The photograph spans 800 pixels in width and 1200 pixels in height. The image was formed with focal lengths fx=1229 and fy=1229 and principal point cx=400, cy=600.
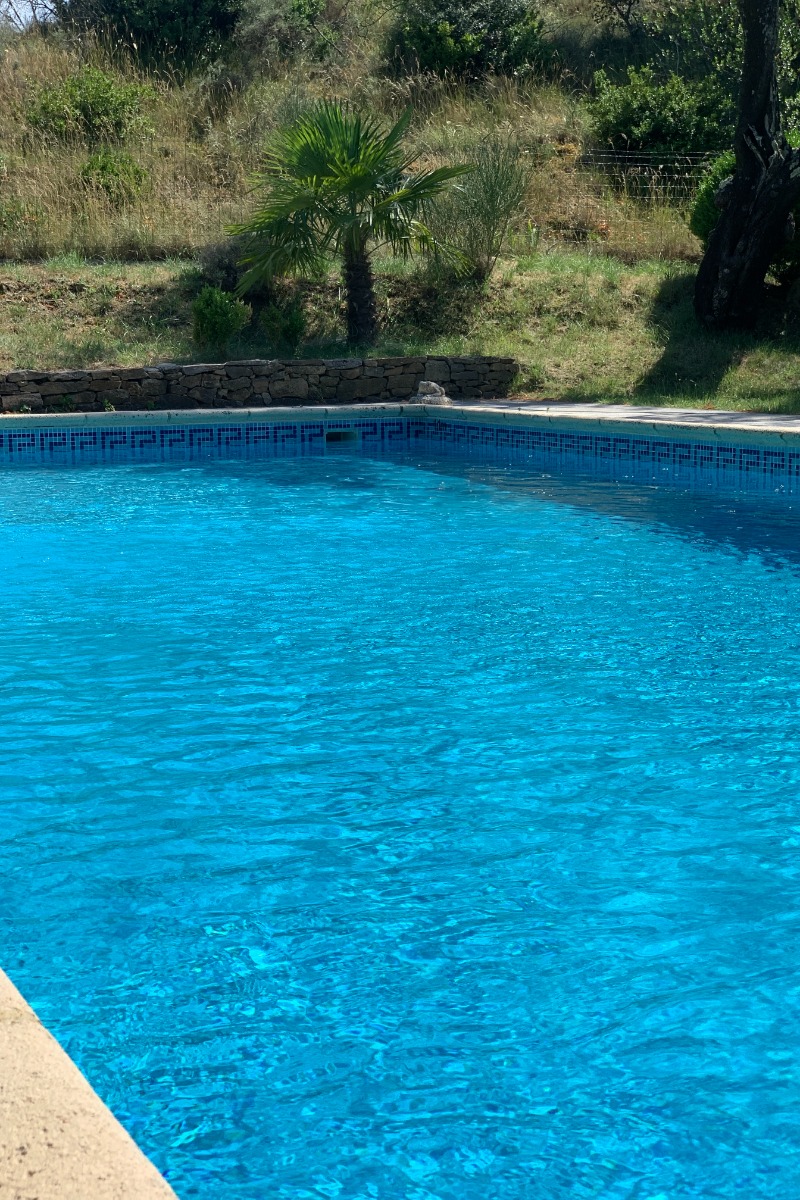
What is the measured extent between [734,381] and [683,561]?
513 centimetres

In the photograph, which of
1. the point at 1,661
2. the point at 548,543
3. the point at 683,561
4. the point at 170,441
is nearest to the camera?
the point at 1,661

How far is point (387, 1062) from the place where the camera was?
2512mm

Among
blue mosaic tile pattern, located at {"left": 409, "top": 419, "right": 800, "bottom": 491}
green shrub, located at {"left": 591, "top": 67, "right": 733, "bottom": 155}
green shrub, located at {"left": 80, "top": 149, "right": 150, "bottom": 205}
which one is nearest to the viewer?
blue mosaic tile pattern, located at {"left": 409, "top": 419, "right": 800, "bottom": 491}

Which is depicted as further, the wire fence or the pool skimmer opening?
the wire fence

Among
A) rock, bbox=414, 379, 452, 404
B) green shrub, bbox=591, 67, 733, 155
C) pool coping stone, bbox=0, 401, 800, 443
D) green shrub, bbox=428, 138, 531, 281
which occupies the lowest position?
pool coping stone, bbox=0, 401, 800, 443

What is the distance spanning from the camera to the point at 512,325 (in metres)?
13.3

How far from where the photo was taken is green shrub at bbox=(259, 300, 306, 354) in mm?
12617

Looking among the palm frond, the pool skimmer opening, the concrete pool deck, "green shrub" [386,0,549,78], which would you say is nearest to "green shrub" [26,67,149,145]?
"green shrub" [386,0,549,78]

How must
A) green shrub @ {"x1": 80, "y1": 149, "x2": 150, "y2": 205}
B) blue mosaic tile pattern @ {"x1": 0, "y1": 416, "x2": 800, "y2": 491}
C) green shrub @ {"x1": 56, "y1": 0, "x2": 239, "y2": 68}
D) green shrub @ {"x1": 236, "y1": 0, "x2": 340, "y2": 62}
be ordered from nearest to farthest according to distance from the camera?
1. blue mosaic tile pattern @ {"x1": 0, "y1": 416, "x2": 800, "y2": 491}
2. green shrub @ {"x1": 80, "y1": 149, "x2": 150, "y2": 205}
3. green shrub @ {"x1": 56, "y1": 0, "x2": 239, "y2": 68}
4. green shrub @ {"x1": 236, "y1": 0, "x2": 340, "y2": 62}

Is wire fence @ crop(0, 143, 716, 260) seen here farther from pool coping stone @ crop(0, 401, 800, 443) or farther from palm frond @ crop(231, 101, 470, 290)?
pool coping stone @ crop(0, 401, 800, 443)

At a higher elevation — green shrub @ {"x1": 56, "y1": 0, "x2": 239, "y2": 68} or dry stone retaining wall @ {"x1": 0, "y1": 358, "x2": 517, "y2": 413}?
green shrub @ {"x1": 56, "y1": 0, "x2": 239, "y2": 68}

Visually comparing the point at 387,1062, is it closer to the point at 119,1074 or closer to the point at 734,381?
the point at 119,1074

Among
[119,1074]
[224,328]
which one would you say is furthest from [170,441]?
[119,1074]

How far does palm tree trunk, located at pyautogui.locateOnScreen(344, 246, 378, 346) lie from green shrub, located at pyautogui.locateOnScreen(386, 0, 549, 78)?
25.1 feet
